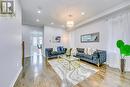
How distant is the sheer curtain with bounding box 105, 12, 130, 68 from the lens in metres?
4.74

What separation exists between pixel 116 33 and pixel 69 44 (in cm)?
614

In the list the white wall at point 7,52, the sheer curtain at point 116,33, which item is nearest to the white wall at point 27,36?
the white wall at point 7,52

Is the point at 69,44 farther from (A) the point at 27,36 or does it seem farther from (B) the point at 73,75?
(B) the point at 73,75

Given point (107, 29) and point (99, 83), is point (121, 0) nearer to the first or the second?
point (107, 29)

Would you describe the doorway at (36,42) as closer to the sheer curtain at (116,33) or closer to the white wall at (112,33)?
the white wall at (112,33)

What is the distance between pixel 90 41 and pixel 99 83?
4.52 metres

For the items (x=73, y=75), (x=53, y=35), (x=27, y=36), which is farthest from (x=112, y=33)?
(x=27, y=36)

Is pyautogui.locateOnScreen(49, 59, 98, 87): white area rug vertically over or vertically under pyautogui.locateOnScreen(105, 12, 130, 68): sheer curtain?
under

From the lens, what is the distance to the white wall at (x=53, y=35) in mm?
9438

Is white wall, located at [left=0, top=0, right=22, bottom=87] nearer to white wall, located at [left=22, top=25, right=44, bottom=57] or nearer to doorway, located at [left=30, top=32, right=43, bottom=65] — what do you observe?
white wall, located at [left=22, top=25, right=44, bottom=57]

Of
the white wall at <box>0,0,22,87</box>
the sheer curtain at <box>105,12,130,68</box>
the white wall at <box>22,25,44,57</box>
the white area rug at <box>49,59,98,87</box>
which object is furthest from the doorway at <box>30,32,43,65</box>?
the white wall at <box>0,0,22,87</box>

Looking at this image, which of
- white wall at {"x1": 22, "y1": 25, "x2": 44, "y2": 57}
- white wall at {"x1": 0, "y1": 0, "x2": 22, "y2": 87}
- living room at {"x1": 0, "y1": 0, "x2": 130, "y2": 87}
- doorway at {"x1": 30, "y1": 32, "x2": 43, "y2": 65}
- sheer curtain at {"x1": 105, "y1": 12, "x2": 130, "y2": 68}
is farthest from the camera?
doorway at {"x1": 30, "y1": 32, "x2": 43, "y2": 65}

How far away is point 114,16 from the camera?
5387mm

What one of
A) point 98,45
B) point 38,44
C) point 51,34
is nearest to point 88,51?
point 98,45
